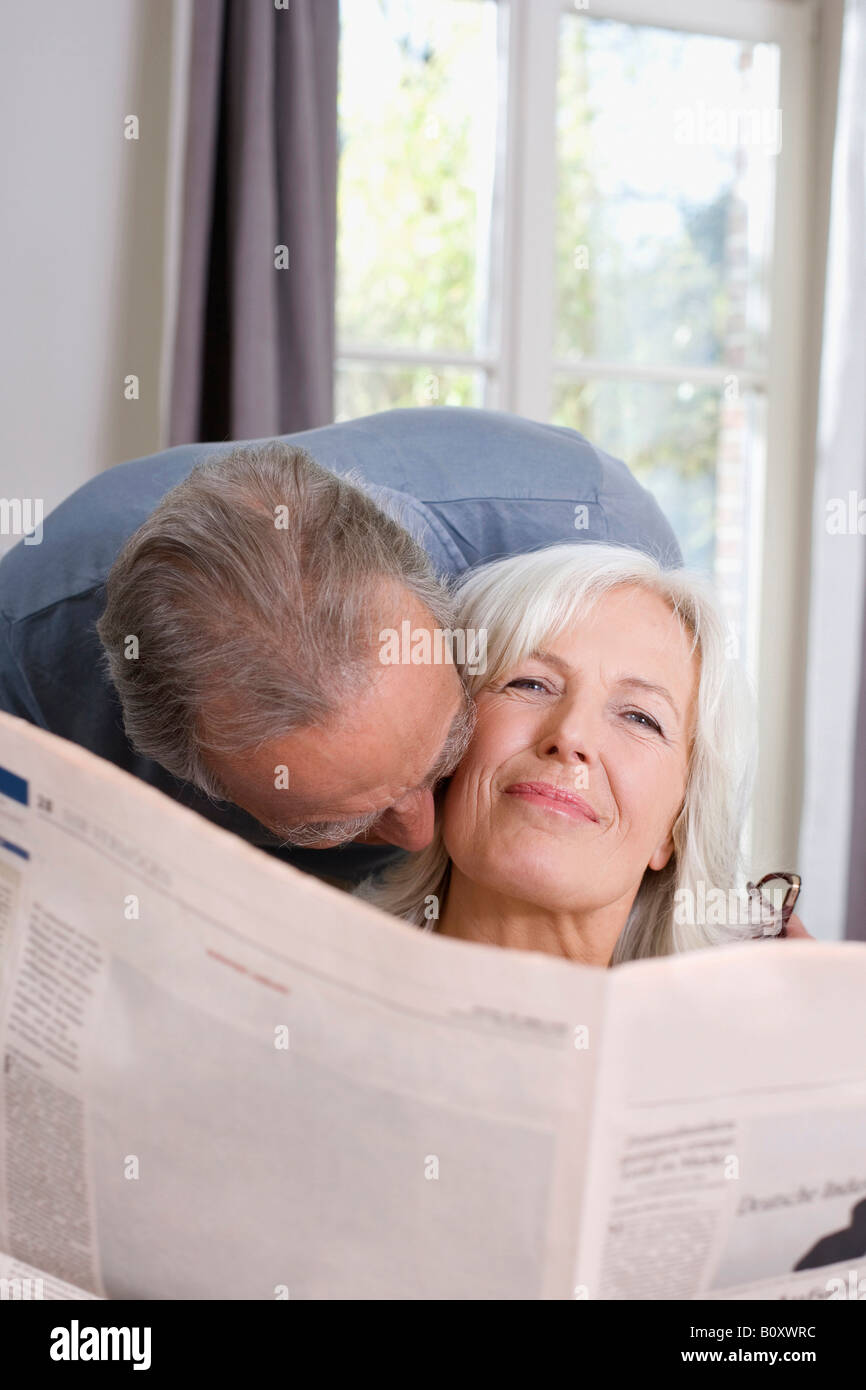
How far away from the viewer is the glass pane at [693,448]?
3.08 metres

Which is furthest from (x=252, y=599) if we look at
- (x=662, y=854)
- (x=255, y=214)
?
(x=255, y=214)

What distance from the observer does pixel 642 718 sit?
130cm

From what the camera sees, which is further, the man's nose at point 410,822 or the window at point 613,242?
the window at point 613,242

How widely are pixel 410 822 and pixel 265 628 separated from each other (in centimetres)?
33

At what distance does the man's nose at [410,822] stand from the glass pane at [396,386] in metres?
1.81

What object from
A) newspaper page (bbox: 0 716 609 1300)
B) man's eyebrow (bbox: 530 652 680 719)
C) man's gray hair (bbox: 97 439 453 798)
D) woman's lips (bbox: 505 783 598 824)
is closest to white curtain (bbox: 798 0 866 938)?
man's eyebrow (bbox: 530 652 680 719)

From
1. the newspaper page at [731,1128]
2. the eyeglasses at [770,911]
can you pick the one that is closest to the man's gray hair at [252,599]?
the newspaper page at [731,1128]

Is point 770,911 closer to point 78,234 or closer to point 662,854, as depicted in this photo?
point 662,854

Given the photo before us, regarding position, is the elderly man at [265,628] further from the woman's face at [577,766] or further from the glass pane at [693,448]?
the glass pane at [693,448]

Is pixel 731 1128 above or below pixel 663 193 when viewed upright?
below

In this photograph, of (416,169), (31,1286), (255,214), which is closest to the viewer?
(31,1286)

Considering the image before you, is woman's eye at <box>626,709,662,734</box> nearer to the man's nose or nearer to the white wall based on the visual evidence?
Answer: the man's nose

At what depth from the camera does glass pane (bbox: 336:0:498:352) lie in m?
2.79
